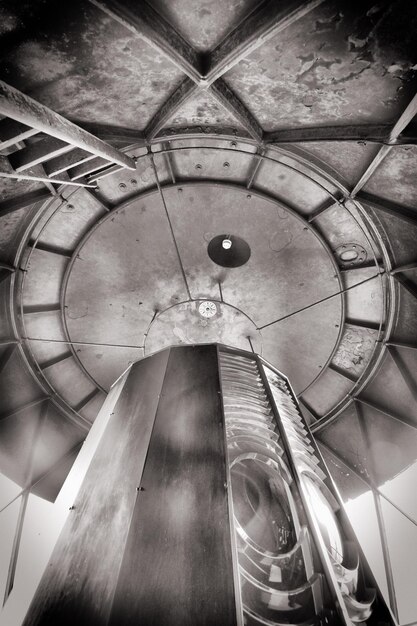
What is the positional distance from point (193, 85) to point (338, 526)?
4.63 metres

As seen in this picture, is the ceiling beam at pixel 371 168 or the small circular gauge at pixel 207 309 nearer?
the ceiling beam at pixel 371 168

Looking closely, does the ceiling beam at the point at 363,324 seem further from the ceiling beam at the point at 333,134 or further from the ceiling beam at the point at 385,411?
the ceiling beam at the point at 333,134

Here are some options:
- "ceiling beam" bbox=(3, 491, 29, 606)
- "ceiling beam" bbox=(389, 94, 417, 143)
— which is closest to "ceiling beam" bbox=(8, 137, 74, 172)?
"ceiling beam" bbox=(389, 94, 417, 143)

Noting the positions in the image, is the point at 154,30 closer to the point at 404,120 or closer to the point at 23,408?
the point at 404,120

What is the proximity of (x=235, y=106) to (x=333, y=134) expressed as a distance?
1223 millimetres

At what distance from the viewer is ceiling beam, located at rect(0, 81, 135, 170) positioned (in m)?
2.55

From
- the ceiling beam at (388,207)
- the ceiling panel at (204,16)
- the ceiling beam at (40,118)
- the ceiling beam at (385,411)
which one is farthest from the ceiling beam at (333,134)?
the ceiling beam at (385,411)

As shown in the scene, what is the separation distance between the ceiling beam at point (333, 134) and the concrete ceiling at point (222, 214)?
0.07ft

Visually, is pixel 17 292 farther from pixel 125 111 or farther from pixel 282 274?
pixel 282 274

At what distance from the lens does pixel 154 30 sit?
279cm

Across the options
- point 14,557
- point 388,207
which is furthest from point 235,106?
point 14,557

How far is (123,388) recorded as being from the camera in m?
4.69

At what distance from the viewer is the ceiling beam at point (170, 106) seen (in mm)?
3527

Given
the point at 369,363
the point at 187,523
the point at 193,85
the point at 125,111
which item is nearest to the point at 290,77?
the point at 193,85
